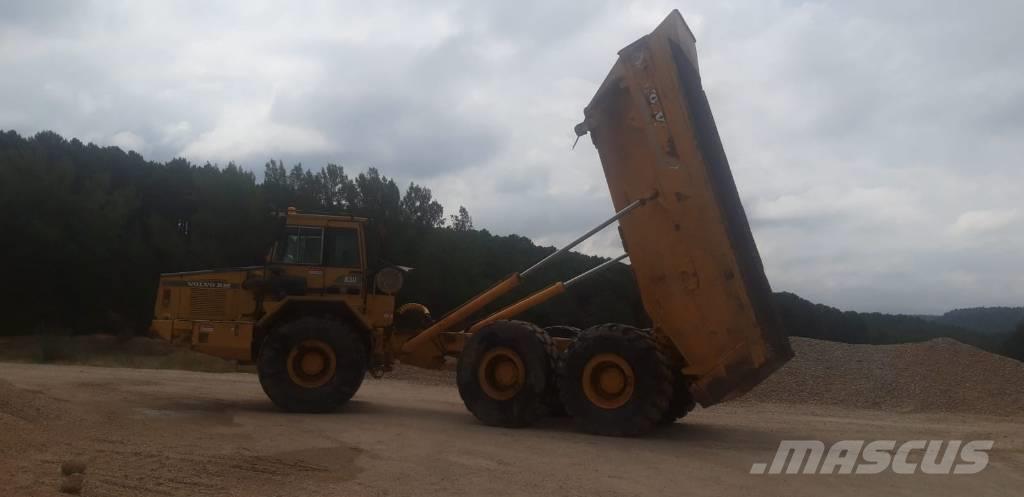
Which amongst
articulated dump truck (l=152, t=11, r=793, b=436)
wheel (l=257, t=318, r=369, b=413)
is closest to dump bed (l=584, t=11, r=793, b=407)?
articulated dump truck (l=152, t=11, r=793, b=436)

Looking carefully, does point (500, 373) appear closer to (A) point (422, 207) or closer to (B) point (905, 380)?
(B) point (905, 380)

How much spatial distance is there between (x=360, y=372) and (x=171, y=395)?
4.22m

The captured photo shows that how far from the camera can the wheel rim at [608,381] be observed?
38.5 ft

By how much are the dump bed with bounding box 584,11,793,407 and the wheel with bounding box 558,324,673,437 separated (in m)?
0.49

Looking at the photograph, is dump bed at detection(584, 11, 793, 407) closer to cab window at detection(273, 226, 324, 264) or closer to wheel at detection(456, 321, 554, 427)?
wheel at detection(456, 321, 554, 427)

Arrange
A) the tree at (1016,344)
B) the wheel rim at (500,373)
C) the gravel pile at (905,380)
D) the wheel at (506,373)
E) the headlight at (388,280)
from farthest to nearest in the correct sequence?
1. the tree at (1016,344)
2. the gravel pile at (905,380)
3. the headlight at (388,280)
4. the wheel rim at (500,373)
5. the wheel at (506,373)

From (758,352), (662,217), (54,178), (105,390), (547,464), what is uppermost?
(54,178)

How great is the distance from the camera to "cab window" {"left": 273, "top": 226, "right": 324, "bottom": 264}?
1348cm

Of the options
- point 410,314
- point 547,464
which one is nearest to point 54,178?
point 410,314

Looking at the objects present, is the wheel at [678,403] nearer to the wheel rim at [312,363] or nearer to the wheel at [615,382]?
the wheel at [615,382]

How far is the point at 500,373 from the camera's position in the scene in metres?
12.7

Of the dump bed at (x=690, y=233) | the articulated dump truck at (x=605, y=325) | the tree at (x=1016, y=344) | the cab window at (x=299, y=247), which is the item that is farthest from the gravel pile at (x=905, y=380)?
the cab window at (x=299, y=247)

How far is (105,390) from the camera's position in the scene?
15.1m

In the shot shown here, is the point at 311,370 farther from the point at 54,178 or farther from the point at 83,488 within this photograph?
the point at 54,178
